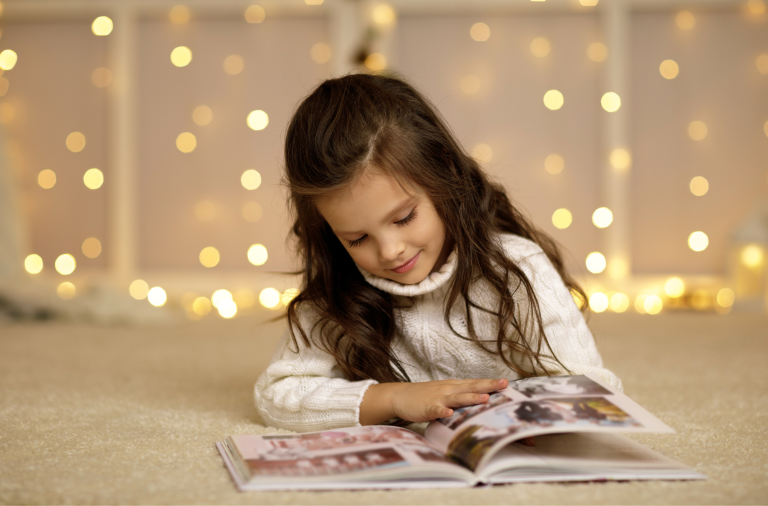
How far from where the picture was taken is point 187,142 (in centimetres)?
308

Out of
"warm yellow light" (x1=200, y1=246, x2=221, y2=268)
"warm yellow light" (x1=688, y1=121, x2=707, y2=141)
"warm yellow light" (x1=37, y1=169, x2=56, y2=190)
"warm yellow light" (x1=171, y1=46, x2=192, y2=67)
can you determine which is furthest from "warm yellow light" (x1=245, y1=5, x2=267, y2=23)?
"warm yellow light" (x1=688, y1=121, x2=707, y2=141)

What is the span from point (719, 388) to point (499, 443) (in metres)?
0.73

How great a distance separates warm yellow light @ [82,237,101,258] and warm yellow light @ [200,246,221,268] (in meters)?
0.48

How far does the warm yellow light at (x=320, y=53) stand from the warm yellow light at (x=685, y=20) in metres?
1.48

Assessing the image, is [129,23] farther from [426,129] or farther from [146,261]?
[426,129]

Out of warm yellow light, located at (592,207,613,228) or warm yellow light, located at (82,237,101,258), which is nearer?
warm yellow light, located at (592,207,613,228)

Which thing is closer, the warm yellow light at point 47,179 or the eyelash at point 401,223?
the eyelash at point 401,223

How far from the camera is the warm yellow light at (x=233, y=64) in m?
3.05

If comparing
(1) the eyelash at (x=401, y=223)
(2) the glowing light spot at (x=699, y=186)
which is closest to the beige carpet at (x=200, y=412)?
(1) the eyelash at (x=401, y=223)

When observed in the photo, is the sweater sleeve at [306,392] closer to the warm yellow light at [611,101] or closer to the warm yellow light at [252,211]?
the warm yellow light at [252,211]

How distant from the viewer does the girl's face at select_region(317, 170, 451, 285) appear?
2.71 ft

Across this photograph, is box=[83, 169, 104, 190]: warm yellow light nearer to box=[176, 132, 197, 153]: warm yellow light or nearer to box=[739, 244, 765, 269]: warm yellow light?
box=[176, 132, 197, 153]: warm yellow light

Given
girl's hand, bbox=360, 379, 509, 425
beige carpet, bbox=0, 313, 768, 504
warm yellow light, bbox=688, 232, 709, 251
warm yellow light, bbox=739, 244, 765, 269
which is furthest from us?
warm yellow light, bbox=688, 232, 709, 251

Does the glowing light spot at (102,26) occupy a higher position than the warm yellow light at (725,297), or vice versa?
the glowing light spot at (102,26)
